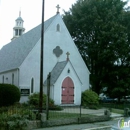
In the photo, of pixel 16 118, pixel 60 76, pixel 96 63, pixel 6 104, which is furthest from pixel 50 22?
pixel 16 118

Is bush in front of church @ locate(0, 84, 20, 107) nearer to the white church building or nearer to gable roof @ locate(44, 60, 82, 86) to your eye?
the white church building

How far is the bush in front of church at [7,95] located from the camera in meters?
20.5

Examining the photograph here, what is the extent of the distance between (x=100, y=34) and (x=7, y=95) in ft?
56.3

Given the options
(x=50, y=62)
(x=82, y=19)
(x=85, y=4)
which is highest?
(x=85, y=4)

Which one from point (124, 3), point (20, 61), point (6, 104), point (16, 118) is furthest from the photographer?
point (124, 3)

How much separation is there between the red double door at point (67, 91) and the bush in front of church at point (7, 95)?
6.18 m

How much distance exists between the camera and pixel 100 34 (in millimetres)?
33031

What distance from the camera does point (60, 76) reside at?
2541 centimetres

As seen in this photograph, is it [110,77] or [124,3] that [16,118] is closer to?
[110,77]

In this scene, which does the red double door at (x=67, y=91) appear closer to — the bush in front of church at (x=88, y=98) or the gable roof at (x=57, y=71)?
the gable roof at (x=57, y=71)

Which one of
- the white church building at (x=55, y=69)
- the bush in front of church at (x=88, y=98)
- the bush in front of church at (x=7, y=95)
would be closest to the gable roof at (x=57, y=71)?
the white church building at (x=55, y=69)

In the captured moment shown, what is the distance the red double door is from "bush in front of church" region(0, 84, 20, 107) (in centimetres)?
618

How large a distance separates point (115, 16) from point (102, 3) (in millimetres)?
2798

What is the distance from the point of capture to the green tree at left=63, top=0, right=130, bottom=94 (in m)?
32.1
